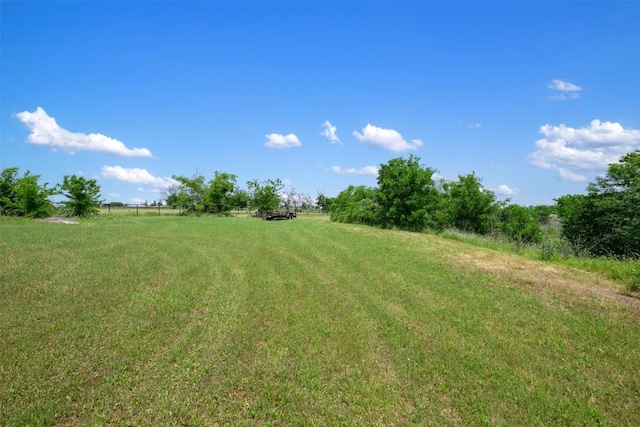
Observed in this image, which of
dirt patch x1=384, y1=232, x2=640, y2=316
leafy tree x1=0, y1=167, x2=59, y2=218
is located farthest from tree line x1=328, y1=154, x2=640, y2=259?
leafy tree x1=0, y1=167, x2=59, y2=218

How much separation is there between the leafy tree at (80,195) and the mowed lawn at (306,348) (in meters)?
21.8

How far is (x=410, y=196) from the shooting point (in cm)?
2584

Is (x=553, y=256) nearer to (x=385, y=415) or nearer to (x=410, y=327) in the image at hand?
(x=410, y=327)

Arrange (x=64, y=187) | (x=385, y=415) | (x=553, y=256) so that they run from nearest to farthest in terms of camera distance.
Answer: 1. (x=385, y=415)
2. (x=553, y=256)
3. (x=64, y=187)

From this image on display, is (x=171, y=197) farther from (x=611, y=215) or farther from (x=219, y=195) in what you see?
(x=611, y=215)

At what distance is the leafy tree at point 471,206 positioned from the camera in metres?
26.6

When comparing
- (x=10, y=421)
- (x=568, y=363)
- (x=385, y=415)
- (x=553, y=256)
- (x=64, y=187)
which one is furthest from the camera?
(x=64, y=187)

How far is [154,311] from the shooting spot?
17.4 ft

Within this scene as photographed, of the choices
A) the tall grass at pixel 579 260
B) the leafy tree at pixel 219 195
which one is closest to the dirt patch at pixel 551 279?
the tall grass at pixel 579 260

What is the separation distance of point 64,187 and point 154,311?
90.7ft

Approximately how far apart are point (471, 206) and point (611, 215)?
11399 millimetres

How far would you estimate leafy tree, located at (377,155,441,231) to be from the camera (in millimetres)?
25297

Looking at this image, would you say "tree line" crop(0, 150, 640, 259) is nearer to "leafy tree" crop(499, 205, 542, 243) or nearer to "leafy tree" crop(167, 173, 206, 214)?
"leafy tree" crop(499, 205, 542, 243)

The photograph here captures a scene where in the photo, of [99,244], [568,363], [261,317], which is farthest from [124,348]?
[99,244]
